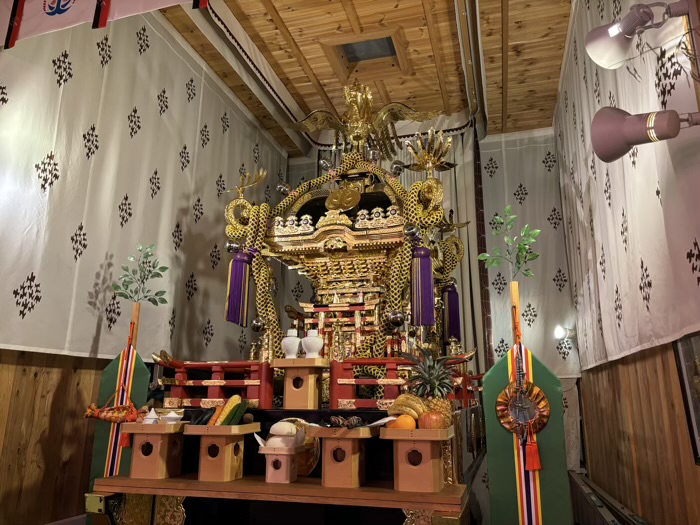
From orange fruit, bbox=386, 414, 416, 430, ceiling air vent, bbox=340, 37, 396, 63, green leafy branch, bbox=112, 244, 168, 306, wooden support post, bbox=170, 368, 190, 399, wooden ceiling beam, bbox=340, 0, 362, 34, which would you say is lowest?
orange fruit, bbox=386, 414, 416, 430

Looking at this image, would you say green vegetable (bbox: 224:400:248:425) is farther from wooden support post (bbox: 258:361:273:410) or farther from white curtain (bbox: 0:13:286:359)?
white curtain (bbox: 0:13:286:359)

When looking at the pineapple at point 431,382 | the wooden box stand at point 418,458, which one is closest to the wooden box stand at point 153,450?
the wooden box stand at point 418,458

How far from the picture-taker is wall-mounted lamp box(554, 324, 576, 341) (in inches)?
203

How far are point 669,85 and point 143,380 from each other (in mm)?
3075

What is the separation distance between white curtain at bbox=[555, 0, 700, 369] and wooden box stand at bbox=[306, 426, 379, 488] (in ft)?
4.60

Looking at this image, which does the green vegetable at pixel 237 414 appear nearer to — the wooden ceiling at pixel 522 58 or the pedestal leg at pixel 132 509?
the pedestal leg at pixel 132 509

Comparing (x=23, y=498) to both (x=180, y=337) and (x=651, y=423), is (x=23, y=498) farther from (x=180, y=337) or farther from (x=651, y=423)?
(x=651, y=423)

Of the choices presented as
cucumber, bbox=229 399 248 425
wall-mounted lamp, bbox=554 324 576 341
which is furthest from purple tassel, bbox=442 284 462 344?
cucumber, bbox=229 399 248 425

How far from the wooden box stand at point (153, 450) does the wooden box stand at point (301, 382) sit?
0.59m

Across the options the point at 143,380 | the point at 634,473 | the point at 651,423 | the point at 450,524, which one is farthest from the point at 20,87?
the point at 634,473

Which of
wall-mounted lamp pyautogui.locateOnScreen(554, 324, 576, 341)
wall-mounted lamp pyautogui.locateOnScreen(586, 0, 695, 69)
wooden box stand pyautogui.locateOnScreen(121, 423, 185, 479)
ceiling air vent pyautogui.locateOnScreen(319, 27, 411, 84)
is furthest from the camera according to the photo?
wall-mounted lamp pyautogui.locateOnScreen(554, 324, 576, 341)

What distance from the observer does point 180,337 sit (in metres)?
4.45

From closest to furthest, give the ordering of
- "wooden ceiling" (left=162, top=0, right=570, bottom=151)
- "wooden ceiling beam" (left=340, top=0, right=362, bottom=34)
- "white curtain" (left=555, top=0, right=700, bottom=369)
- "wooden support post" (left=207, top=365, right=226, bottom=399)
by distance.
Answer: "white curtain" (left=555, top=0, right=700, bottom=369), "wooden support post" (left=207, top=365, right=226, bottom=399), "wooden ceiling" (left=162, top=0, right=570, bottom=151), "wooden ceiling beam" (left=340, top=0, right=362, bottom=34)

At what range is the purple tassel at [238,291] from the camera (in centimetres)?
385
